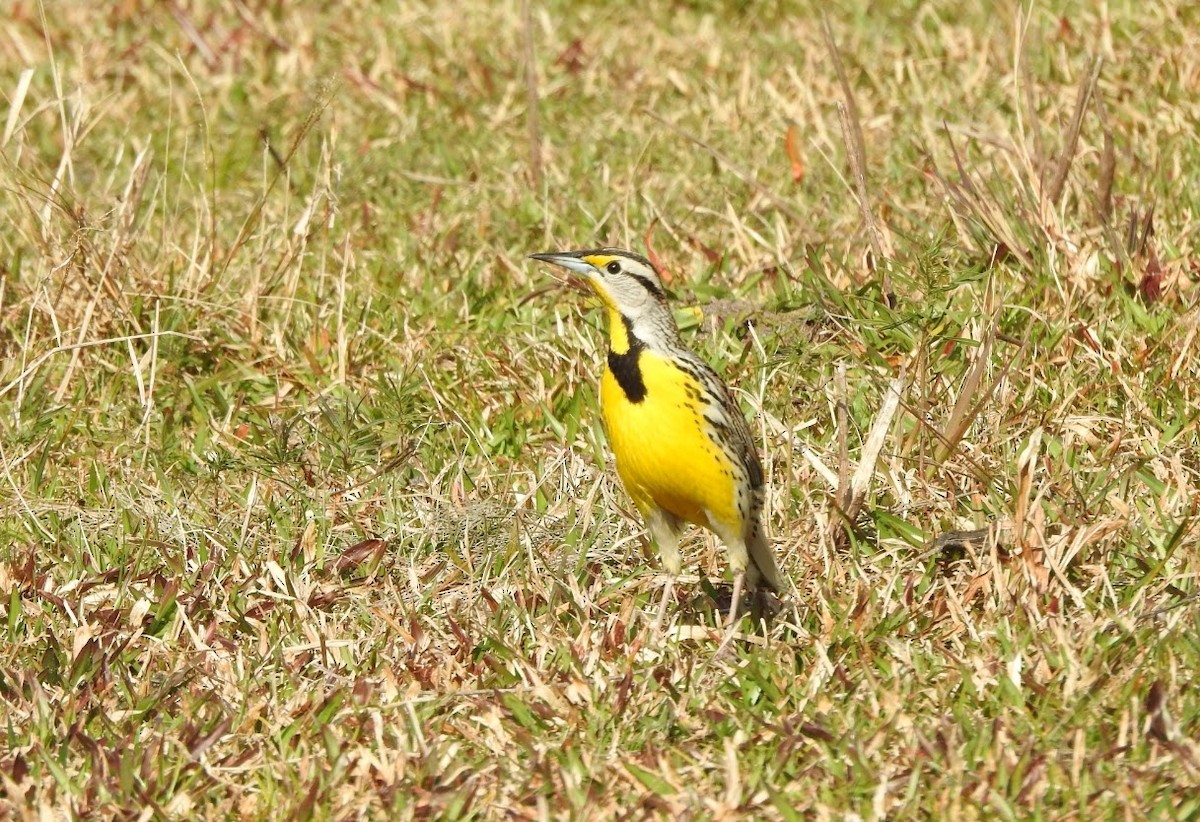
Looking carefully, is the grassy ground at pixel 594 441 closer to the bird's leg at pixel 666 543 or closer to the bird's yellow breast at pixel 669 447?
the bird's leg at pixel 666 543

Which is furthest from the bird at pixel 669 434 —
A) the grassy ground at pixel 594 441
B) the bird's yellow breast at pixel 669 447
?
the grassy ground at pixel 594 441

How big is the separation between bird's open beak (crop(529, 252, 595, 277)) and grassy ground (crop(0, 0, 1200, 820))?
2.59ft

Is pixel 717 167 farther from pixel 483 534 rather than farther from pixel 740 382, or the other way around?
pixel 483 534

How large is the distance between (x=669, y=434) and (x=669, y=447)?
0.11ft

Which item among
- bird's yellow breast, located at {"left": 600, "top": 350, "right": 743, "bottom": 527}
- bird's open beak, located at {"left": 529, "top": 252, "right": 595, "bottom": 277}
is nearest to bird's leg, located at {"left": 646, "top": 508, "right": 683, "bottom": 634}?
bird's yellow breast, located at {"left": 600, "top": 350, "right": 743, "bottom": 527}

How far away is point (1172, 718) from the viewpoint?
14.3 feet

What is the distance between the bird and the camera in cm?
484

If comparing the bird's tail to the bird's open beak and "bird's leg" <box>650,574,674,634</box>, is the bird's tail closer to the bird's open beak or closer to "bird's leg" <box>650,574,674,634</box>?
"bird's leg" <box>650,574,674,634</box>

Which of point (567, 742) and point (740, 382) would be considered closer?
point (567, 742)

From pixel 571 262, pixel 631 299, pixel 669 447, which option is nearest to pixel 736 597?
pixel 669 447

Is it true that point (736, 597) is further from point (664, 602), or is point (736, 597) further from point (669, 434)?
point (669, 434)

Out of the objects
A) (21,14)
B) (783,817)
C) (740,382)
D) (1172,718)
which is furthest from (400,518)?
(21,14)

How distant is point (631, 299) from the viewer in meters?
5.07

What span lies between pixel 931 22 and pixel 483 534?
15.4 feet
